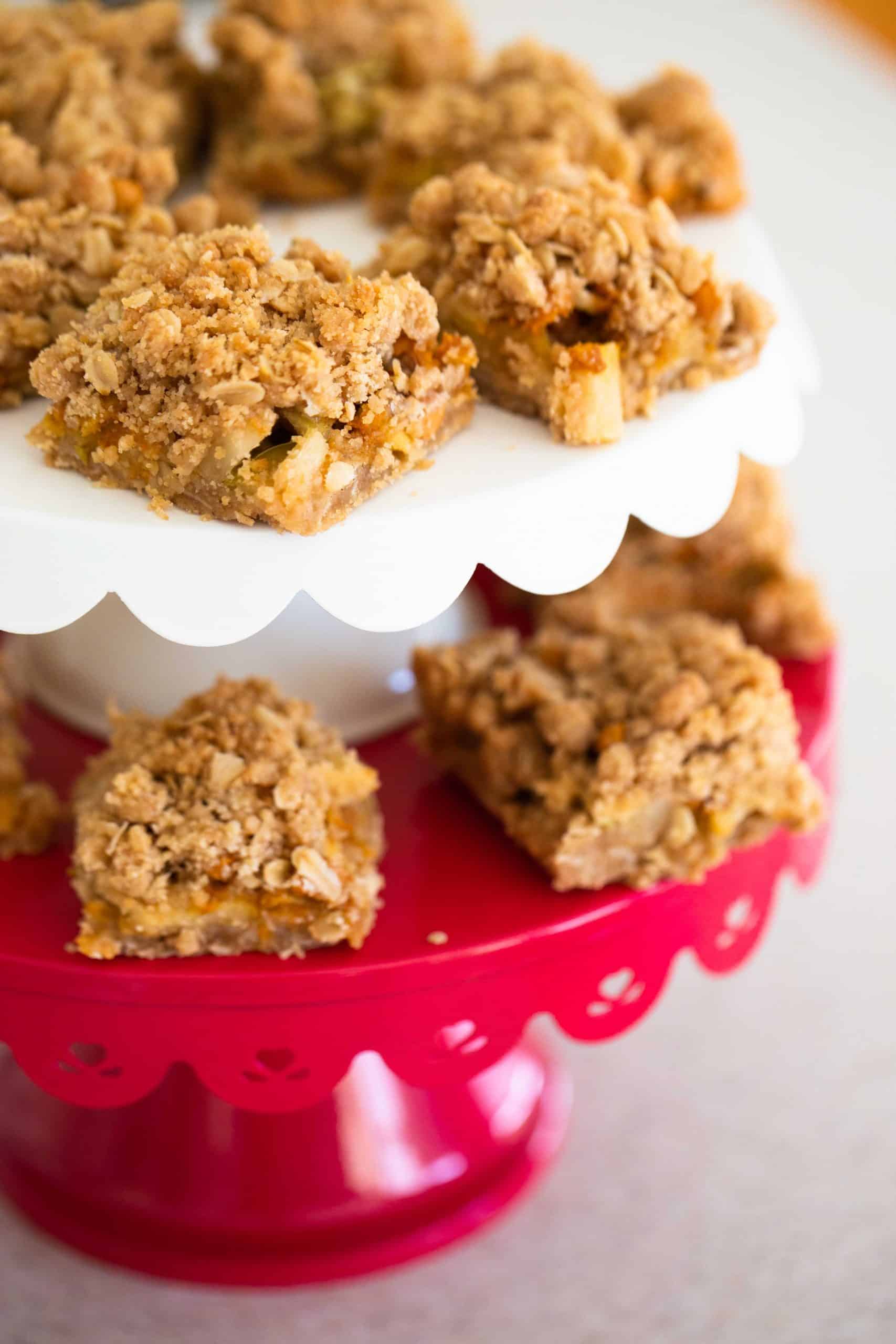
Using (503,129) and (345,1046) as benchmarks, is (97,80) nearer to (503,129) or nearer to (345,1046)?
(503,129)

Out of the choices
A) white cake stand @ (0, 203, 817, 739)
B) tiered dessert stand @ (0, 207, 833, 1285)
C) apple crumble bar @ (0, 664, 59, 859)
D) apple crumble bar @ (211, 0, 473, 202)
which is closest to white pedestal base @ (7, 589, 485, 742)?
tiered dessert stand @ (0, 207, 833, 1285)

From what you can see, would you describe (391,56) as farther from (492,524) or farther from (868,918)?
(868,918)

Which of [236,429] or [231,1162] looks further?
[231,1162]

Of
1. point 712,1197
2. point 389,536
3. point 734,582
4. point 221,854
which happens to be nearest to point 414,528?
point 389,536

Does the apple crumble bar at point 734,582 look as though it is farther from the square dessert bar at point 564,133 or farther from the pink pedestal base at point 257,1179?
the pink pedestal base at point 257,1179

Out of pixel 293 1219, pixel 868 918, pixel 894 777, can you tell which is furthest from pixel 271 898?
pixel 894 777

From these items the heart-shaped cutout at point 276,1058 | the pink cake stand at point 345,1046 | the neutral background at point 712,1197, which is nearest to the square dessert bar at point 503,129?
the pink cake stand at point 345,1046
